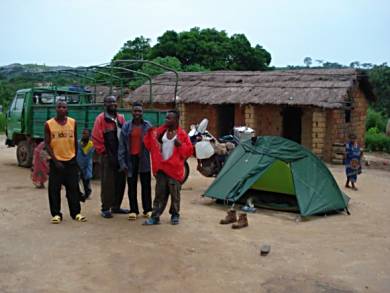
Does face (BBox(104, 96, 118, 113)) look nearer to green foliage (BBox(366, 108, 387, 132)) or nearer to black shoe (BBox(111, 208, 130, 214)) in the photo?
black shoe (BBox(111, 208, 130, 214))

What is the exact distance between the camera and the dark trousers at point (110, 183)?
6.79 m

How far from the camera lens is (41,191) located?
9.13 meters

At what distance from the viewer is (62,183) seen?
657 centimetres

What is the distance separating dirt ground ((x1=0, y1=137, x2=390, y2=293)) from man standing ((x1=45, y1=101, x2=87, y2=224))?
37 cm

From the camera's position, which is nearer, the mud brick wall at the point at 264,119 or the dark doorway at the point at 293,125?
the mud brick wall at the point at 264,119

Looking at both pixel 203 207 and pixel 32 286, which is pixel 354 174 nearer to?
pixel 203 207

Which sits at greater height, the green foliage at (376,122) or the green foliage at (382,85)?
the green foliage at (382,85)

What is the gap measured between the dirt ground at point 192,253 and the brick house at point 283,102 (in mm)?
7552

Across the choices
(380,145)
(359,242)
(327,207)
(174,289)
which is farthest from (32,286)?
(380,145)

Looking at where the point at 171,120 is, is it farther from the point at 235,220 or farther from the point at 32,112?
the point at 32,112

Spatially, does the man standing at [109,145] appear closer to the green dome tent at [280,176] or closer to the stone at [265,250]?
the green dome tent at [280,176]

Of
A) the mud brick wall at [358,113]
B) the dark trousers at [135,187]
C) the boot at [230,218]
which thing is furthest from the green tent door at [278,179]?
the mud brick wall at [358,113]

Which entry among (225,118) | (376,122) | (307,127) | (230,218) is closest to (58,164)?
(230,218)

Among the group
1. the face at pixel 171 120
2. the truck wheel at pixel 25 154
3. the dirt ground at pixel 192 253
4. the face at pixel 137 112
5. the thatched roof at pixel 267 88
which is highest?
the thatched roof at pixel 267 88
